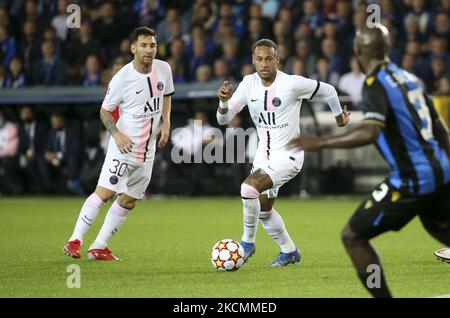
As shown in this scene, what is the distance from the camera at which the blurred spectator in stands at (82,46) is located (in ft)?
67.2

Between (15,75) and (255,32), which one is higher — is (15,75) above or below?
below

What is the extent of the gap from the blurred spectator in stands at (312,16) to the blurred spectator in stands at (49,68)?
4.99 meters

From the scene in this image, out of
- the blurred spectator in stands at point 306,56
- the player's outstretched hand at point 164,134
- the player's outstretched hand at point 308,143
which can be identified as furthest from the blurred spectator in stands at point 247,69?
the player's outstretched hand at point 308,143

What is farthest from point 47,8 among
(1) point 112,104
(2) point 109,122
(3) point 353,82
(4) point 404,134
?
(4) point 404,134

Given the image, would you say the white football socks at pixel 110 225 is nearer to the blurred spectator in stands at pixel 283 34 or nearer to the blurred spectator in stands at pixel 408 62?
the blurred spectator in stands at pixel 408 62

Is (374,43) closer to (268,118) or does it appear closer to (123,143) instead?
(268,118)

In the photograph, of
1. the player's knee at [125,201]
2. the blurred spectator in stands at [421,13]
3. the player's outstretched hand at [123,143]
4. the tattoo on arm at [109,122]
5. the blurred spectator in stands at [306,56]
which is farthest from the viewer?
the blurred spectator in stands at [421,13]

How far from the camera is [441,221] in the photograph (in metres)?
6.72

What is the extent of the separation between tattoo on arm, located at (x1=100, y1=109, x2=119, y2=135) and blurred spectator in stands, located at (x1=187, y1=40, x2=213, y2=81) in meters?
10.2

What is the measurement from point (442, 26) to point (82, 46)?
714 centimetres

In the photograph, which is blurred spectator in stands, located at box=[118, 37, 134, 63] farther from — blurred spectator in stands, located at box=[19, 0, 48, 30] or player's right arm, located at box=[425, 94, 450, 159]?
player's right arm, located at box=[425, 94, 450, 159]

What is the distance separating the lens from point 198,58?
20.2m
